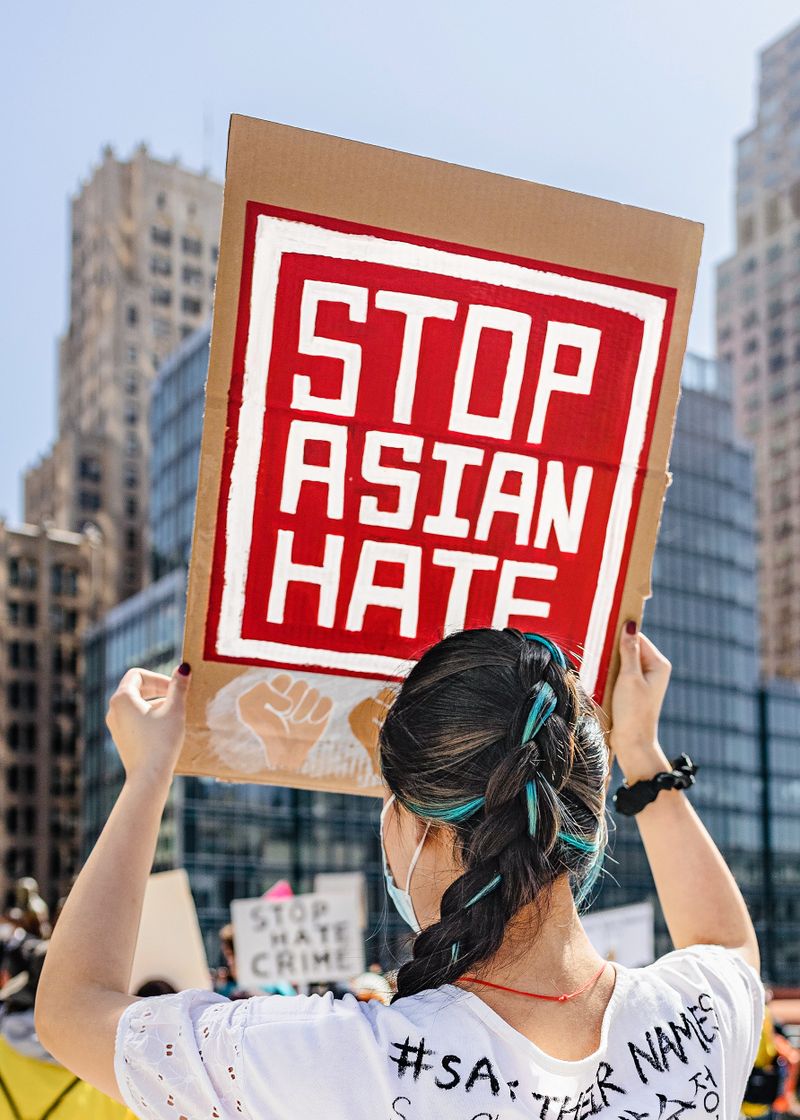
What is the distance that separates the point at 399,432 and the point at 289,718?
584 mm

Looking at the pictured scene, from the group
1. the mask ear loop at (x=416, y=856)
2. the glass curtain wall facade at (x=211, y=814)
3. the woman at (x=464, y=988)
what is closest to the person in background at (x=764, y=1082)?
the woman at (x=464, y=988)

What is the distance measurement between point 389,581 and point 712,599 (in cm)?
6635

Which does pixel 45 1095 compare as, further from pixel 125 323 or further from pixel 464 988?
pixel 125 323

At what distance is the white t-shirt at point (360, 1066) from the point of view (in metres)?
1.33

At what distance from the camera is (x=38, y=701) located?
3246 inches

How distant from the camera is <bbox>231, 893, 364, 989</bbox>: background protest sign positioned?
9.99 meters

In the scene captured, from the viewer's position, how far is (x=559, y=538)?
231 centimetres

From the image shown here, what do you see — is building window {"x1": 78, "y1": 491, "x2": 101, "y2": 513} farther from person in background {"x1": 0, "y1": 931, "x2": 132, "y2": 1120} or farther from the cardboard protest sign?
person in background {"x1": 0, "y1": 931, "x2": 132, "y2": 1120}

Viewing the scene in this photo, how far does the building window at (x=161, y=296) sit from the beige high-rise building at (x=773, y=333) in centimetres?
4378

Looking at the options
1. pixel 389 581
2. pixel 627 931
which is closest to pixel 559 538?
pixel 389 581

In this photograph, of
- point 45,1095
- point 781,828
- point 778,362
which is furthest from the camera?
point 778,362

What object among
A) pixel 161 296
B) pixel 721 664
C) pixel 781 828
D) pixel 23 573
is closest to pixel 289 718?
pixel 721 664

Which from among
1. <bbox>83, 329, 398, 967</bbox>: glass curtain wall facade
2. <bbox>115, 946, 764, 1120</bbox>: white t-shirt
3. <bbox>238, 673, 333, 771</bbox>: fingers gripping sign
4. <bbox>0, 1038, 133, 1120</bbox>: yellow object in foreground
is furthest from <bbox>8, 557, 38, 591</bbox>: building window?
<bbox>115, 946, 764, 1120</bbox>: white t-shirt

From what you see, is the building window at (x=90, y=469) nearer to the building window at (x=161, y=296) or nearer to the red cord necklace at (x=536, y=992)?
the building window at (x=161, y=296)
